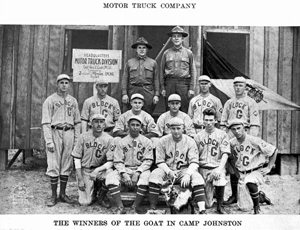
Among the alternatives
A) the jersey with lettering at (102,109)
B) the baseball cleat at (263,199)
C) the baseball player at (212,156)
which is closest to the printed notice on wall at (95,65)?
the jersey with lettering at (102,109)

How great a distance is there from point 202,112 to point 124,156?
1082mm

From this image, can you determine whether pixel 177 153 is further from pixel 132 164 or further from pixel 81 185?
pixel 81 185

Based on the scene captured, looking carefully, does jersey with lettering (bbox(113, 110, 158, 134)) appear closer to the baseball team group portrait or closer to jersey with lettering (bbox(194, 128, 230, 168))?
the baseball team group portrait

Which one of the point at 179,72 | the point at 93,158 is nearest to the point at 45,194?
the point at 93,158

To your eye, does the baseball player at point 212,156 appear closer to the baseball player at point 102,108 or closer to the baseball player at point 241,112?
the baseball player at point 241,112

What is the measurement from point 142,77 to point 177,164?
1310mm

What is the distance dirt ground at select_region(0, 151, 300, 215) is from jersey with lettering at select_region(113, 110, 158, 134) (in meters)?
0.89

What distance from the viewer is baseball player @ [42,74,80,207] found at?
191 inches

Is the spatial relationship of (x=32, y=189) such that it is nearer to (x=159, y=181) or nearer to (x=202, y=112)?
(x=159, y=181)

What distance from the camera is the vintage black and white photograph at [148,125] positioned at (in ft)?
15.1

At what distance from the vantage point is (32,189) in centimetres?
507

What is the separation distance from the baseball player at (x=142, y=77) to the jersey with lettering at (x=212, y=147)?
36.5 inches

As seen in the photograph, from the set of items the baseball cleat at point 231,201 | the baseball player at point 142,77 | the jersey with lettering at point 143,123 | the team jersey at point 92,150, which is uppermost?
the baseball player at point 142,77
